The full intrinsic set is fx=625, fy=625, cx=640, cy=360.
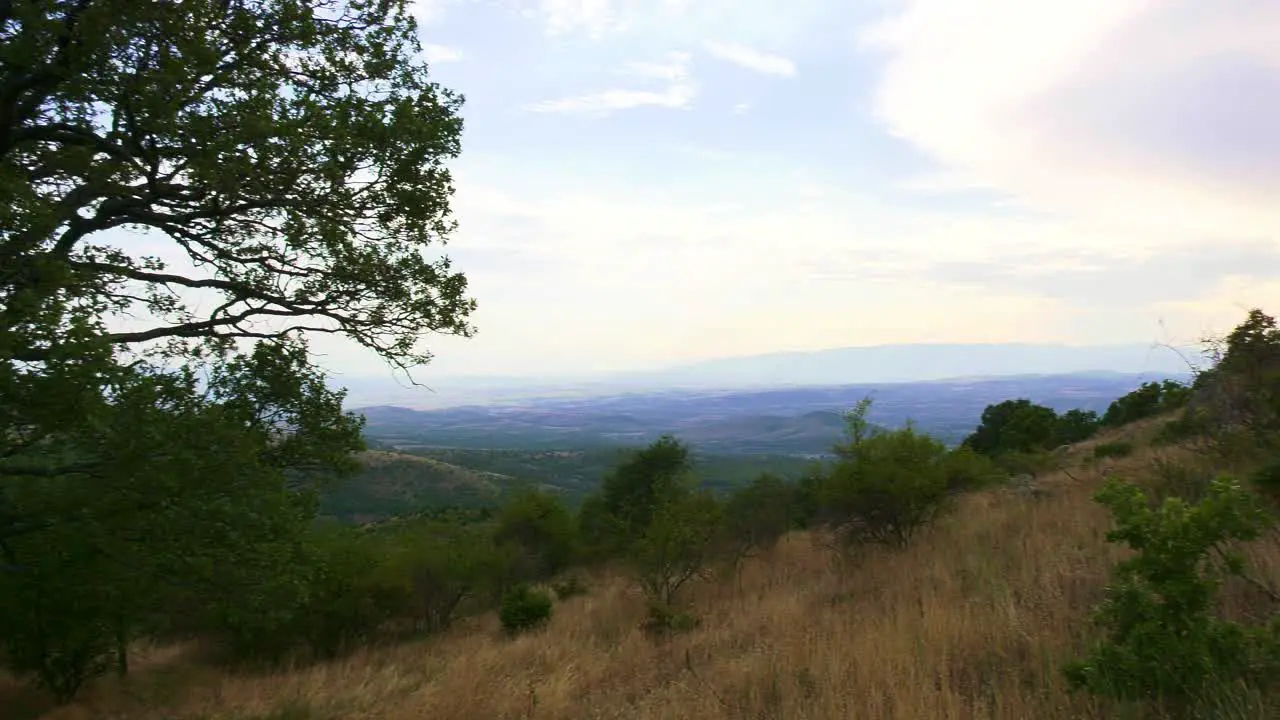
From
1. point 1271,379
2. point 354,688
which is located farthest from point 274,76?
point 1271,379

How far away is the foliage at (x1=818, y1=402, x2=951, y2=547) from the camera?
13.3 meters

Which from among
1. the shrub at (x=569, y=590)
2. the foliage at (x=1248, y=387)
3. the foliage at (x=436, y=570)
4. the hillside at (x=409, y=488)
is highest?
the foliage at (x=1248, y=387)

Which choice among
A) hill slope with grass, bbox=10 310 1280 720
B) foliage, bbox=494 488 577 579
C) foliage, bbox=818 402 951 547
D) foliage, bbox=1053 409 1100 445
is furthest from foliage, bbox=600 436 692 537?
foliage, bbox=1053 409 1100 445

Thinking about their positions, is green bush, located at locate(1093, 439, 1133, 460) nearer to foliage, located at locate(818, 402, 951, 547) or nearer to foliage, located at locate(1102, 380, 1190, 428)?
foliage, located at locate(818, 402, 951, 547)

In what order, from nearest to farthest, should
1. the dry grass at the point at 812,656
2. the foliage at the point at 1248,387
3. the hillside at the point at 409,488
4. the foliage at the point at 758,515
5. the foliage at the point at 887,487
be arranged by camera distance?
the dry grass at the point at 812,656 → the foliage at the point at 1248,387 → the foliage at the point at 887,487 → the foliage at the point at 758,515 → the hillside at the point at 409,488

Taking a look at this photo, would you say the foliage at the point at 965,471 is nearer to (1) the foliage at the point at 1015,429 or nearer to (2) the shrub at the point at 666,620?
(2) the shrub at the point at 666,620

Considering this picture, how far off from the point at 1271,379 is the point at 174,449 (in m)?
11.8

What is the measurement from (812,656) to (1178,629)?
2.86 meters

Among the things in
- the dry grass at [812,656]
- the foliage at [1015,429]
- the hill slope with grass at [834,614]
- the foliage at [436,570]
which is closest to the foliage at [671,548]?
the hill slope with grass at [834,614]

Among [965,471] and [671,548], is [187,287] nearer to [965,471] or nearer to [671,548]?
[671,548]

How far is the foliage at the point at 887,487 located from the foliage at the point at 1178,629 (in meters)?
9.90

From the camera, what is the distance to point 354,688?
29.4 feet

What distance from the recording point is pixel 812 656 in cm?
568

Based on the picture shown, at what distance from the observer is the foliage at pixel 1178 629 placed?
336 cm
